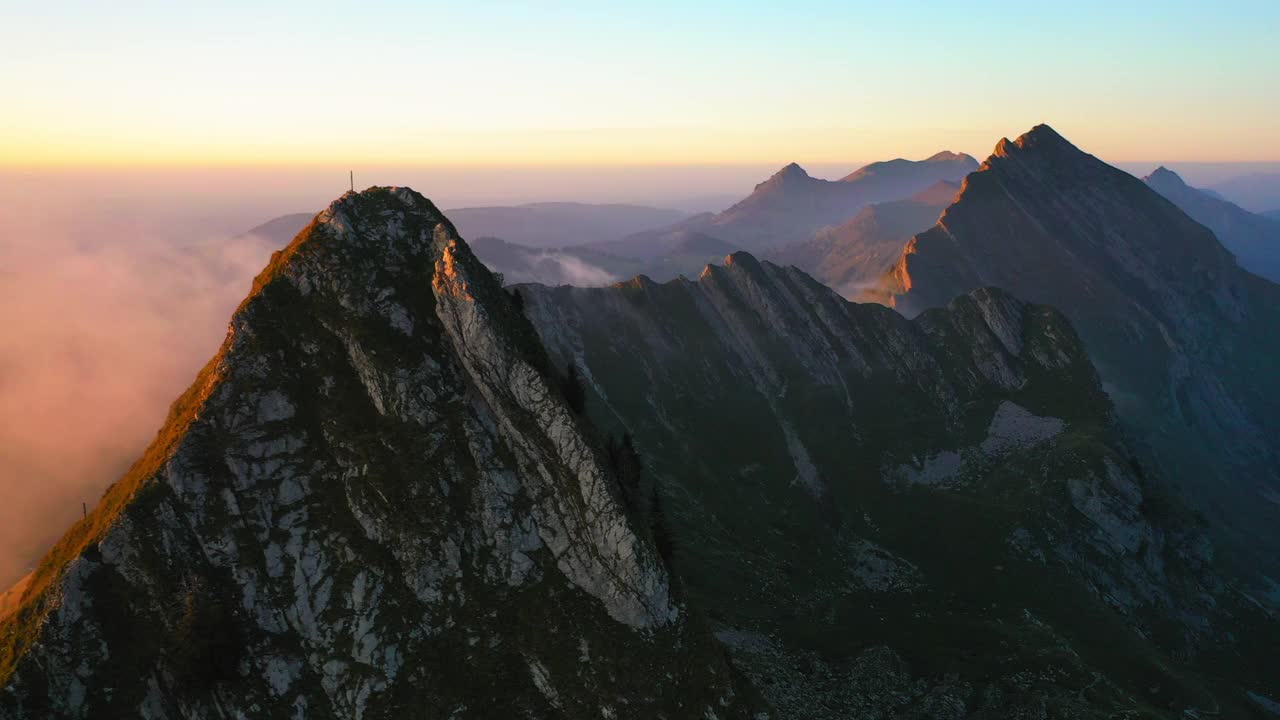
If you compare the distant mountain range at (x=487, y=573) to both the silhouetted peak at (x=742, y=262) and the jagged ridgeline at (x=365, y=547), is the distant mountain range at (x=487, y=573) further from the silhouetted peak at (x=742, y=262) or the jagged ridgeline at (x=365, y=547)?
the silhouetted peak at (x=742, y=262)

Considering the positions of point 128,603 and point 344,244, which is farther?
point 344,244

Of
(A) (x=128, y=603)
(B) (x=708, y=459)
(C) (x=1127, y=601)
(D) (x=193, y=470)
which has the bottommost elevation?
(C) (x=1127, y=601)

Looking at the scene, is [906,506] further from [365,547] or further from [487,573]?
[365,547]

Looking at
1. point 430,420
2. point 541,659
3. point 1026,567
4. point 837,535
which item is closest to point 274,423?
point 430,420

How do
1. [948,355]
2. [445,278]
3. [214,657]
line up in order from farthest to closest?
[948,355] → [445,278] → [214,657]

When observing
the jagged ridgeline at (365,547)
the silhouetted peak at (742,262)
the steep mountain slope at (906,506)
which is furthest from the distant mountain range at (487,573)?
the silhouetted peak at (742,262)

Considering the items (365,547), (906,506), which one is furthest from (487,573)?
(906,506)

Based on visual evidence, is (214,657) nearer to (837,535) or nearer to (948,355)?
(837,535)
